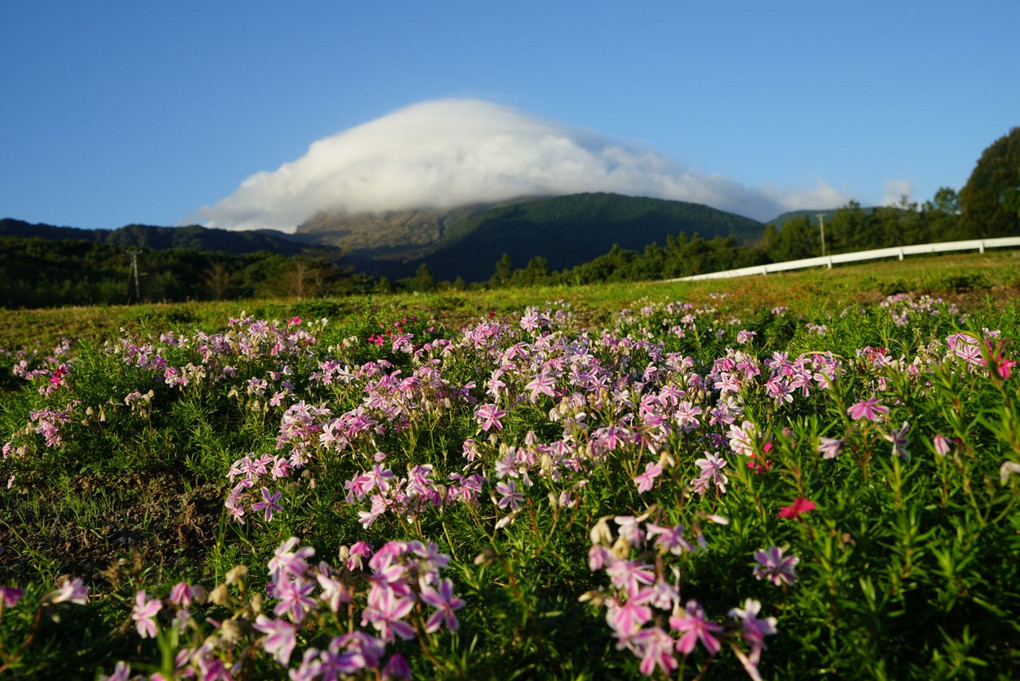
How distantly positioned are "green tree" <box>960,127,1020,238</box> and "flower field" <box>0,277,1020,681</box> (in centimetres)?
6826

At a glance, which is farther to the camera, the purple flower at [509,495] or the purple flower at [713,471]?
the purple flower at [509,495]

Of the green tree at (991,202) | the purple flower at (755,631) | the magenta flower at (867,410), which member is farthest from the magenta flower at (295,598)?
the green tree at (991,202)

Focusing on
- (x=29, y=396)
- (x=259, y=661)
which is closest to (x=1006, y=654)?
(x=259, y=661)

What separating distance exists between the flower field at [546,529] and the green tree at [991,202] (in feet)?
224

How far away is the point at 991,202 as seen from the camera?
5884 cm

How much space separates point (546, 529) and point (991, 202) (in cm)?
7431

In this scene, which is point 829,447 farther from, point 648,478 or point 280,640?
point 280,640

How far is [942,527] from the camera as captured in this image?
1.97 metres

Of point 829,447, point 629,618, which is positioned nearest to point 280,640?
point 629,618

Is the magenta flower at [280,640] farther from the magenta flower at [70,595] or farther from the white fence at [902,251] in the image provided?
the white fence at [902,251]

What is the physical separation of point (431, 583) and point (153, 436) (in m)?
3.96

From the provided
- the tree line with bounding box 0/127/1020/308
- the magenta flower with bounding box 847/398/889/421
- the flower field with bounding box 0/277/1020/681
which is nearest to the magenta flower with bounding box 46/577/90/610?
the flower field with bounding box 0/277/1020/681

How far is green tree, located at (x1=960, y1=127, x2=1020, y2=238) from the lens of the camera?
57.0 meters

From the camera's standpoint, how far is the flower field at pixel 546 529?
1697 mm
